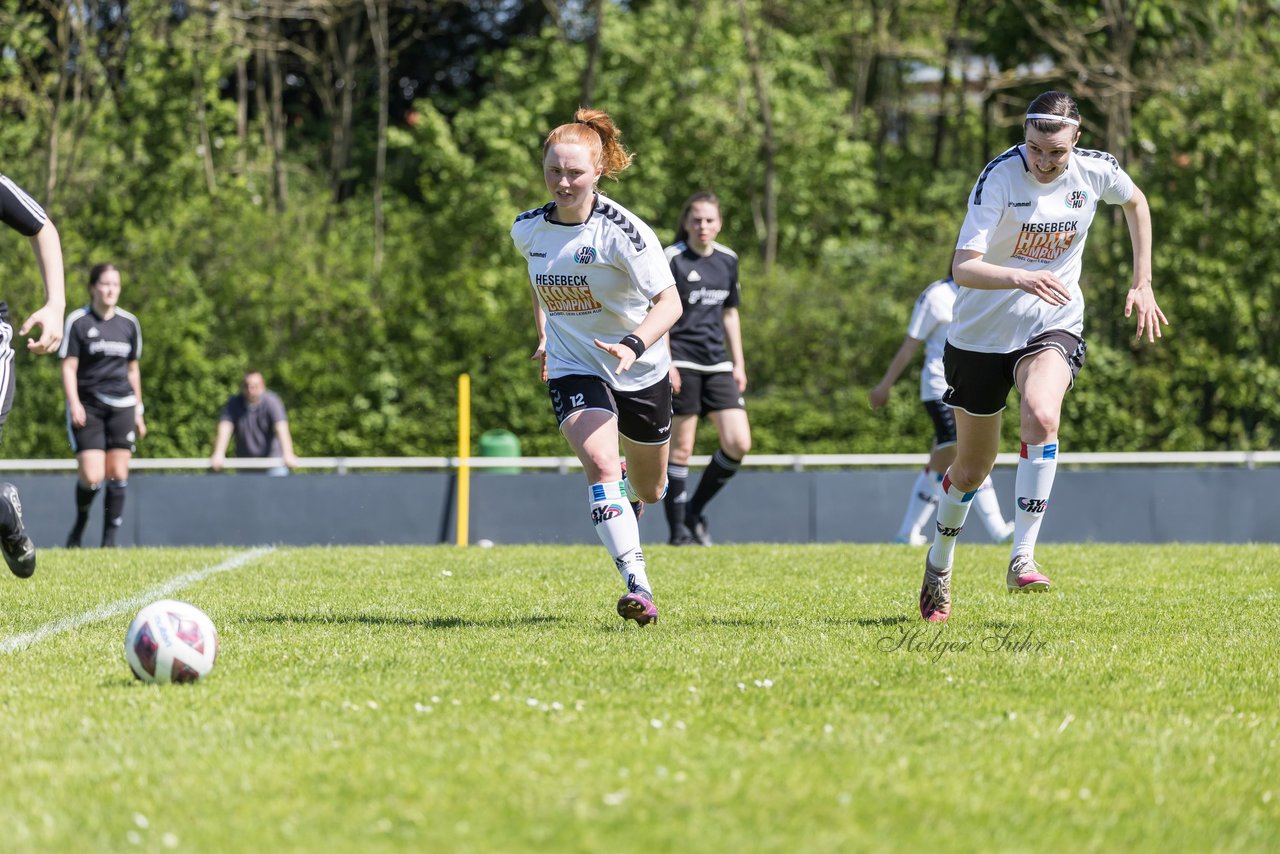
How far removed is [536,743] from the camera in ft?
12.8

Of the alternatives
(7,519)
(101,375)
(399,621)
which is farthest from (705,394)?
(7,519)

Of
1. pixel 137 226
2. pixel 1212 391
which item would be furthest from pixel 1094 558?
pixel 137 226

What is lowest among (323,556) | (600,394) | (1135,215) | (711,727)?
(323,556)

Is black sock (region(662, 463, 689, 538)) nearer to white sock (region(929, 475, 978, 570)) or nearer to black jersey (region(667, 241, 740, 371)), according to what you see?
black jersey (region(667, 241, 740, 371))

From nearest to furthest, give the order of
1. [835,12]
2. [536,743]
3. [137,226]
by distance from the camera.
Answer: [536,743]
[137,226]
[835,12]

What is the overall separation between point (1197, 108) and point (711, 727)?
17058 mm

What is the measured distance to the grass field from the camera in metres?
3.21

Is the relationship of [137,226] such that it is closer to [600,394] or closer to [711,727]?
[600,394]

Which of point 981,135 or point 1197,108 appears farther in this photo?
point 981,135

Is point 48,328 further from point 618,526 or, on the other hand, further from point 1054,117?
point 1054,117

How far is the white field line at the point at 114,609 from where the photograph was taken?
5.88 m

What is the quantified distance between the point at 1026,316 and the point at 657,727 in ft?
10.8

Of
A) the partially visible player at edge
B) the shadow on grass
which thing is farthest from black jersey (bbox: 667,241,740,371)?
the partially visible player at edge

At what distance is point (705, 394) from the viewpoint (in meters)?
11.3
